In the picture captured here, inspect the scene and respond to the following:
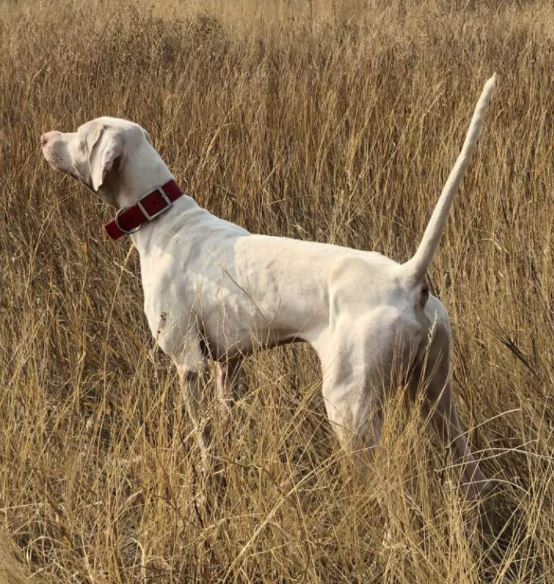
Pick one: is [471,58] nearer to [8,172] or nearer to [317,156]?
[317,156]

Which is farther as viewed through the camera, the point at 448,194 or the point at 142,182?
the point at 142,182

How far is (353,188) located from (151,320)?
141 cm

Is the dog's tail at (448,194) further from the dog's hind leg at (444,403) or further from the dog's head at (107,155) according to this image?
the dog's head at (107,155)

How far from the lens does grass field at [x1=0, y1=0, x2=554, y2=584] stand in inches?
74.1

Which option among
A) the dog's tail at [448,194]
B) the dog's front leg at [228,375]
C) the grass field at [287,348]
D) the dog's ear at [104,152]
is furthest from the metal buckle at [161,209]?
the dog's tail at [448,194]

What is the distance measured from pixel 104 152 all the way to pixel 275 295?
0.64 metres

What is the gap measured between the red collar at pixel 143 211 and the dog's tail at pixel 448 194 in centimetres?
85

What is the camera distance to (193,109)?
443 centimetres

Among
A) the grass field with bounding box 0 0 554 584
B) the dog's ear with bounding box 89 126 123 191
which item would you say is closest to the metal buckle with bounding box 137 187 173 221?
the dog's ear with bounding box 89 126 123 191

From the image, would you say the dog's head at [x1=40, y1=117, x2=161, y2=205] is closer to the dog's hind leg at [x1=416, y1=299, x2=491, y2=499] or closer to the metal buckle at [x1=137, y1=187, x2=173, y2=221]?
the metal buckle at [x1=137, y1=187, x2=173, y2=221]

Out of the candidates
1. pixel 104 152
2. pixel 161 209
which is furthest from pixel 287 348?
pixel 104 152

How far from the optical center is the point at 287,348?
2.73 metres

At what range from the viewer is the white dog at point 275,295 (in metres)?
2.07

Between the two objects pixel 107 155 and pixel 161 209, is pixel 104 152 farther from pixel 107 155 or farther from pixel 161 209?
pixel 161 209
